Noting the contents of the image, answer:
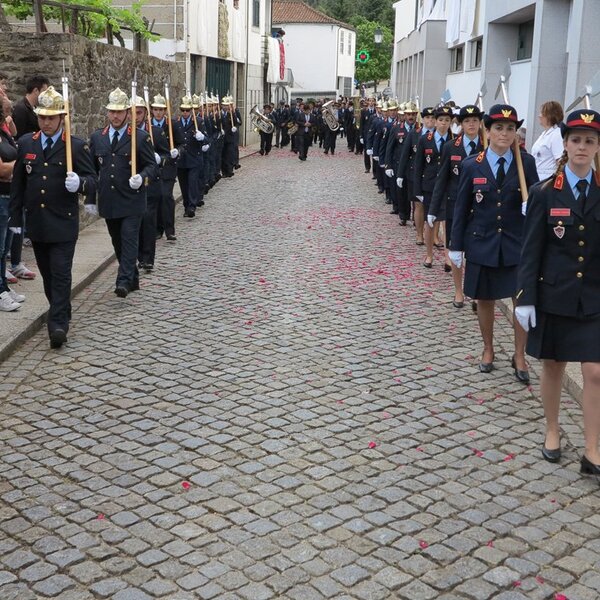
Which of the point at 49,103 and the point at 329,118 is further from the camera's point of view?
the point at 329,118

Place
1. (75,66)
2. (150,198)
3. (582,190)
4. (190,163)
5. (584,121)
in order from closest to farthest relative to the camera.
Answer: (584,121)
(582,190)
(150,198)
(75,66)
(190,163)

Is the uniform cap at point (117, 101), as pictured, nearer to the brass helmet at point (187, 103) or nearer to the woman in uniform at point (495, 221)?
the woman in uniform at point (495, 221)

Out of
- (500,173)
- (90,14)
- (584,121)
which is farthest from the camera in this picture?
(90,14)

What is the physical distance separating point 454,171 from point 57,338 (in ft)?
14.5

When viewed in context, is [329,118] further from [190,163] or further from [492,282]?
[492,282]

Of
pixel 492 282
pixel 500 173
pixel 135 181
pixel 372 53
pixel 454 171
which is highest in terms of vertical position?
pixel 372 53

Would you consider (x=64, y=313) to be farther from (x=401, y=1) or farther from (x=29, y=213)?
(x=401, y=1)

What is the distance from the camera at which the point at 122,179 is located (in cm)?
942

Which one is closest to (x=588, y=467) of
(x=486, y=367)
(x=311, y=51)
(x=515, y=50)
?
(x=486, y=367)

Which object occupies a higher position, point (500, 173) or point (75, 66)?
point (75, 66)

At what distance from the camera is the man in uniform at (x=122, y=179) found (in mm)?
9391

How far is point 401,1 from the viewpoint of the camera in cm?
4900

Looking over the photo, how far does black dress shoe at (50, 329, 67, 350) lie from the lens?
7.60 m

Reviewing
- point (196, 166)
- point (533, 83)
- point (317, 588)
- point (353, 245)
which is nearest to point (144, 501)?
point (317, 588)
